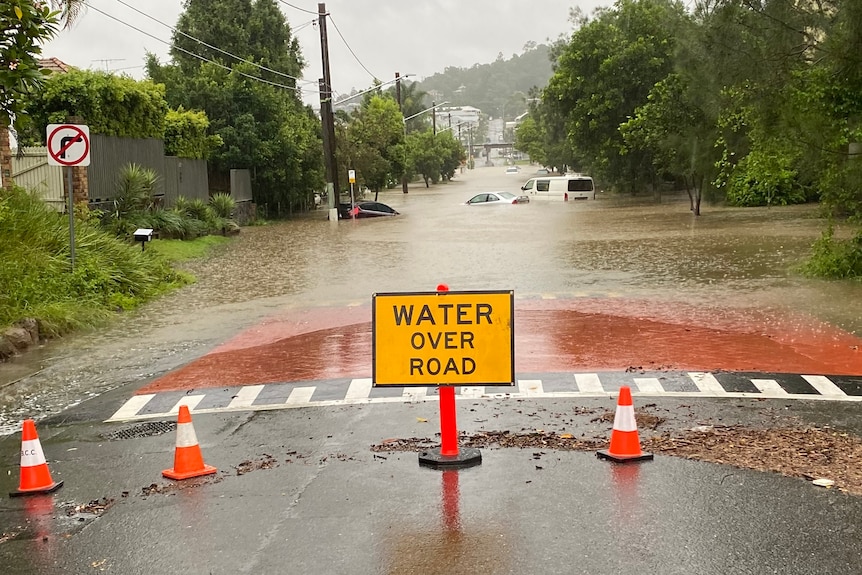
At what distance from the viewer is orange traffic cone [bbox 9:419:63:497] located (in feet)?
20.9

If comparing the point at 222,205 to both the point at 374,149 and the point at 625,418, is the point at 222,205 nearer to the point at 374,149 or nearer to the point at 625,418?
the point at 374,149

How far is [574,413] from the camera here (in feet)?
26.5

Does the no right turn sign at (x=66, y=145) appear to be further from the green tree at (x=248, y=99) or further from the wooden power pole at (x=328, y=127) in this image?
the wooden power pole at (x=328, y=127)

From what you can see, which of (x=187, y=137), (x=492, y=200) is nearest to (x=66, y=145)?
(x=187, y=137)

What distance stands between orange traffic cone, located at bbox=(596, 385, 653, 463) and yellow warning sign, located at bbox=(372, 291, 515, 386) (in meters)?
0.77

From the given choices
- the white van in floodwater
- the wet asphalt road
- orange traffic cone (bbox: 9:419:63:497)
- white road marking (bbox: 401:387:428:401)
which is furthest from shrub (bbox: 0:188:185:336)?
the white van in floodwater

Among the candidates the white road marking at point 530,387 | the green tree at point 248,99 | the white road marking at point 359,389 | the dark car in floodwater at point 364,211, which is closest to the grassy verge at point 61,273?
the white road marking at point 359,389

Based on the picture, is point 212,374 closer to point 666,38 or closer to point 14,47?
point 14,47

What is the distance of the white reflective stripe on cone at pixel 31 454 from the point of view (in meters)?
6.39

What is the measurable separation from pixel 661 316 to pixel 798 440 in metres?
6.82

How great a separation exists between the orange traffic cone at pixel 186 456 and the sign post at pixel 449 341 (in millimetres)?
1461

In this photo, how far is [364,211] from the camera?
143 feet

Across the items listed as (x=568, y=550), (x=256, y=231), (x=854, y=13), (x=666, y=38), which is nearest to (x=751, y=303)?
(x=854, y=13)

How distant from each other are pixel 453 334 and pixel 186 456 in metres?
2.01
